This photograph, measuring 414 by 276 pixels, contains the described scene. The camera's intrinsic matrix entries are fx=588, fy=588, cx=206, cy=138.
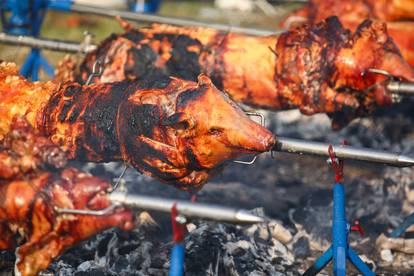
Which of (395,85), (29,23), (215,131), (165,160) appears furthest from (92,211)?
(29,23)

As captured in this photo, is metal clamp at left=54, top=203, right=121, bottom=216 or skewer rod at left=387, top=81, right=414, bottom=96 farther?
skewer rod at left=387, top=81, right=414, bottom=96

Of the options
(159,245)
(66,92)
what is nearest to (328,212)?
(159,245)

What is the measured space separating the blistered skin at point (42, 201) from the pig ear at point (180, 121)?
580mm

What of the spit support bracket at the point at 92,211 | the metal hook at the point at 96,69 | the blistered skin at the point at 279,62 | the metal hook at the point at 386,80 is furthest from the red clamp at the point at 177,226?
the metal hook at the point at 386,80

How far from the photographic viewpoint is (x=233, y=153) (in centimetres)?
378

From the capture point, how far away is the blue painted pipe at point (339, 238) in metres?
3.74

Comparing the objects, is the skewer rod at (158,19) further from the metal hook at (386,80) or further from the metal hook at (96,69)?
the metal hook at (386,80)

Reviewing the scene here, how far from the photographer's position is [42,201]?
3.54m

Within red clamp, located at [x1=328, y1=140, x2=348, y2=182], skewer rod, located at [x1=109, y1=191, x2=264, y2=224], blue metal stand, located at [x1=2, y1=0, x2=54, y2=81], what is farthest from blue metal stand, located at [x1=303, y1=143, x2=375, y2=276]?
blue metal stand, located at [x1=2, y1=0, x2=54, y2=81]

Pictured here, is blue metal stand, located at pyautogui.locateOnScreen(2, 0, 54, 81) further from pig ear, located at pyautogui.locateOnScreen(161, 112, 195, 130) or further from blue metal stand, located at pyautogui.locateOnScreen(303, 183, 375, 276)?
blue metal stand, located at pyautogui.locateOnScreen(303, 183, 375, 276)

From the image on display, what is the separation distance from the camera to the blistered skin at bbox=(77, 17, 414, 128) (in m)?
5.00

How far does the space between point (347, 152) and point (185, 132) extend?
1051mm

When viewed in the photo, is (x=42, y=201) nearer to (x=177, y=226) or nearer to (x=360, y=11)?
(x=177, y=226)

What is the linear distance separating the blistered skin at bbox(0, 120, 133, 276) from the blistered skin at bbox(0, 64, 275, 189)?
497 millimetres
